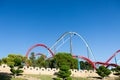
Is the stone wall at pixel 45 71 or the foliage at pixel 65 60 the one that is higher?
the foliage at pixel 65 60

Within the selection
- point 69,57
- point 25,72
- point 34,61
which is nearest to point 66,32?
point 69,57

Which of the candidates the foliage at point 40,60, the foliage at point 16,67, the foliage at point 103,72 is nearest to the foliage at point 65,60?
the foliage at point 40,60

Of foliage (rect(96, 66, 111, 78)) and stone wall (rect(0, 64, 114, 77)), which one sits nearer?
stone wall (rect(0, 64, 114, 77))

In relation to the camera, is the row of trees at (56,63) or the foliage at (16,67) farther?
the row of trees at (56,63)

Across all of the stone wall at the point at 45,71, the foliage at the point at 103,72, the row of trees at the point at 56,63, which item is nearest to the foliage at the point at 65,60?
the row of trees at the point at 56,63

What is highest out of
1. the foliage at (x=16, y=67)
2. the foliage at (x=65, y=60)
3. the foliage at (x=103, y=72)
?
the foliage at (x=65, y=60)

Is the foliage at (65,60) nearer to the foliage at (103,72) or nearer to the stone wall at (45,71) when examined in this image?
the stone wall at (45,71)

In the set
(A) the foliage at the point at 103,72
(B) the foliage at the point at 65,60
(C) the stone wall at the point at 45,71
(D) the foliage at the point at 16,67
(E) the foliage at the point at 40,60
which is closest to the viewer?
(D) the foliage at the point at 16,67

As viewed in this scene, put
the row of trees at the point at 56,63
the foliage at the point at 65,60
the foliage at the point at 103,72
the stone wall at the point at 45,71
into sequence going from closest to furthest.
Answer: the row of trees at the point at 56,63
the stone wall at the point at 45,71
the foliage at the point at 103,72
the foliage at the point at 65,60

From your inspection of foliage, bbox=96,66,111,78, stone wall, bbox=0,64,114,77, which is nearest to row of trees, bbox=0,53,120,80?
foliage, bbox=96,66,111,78

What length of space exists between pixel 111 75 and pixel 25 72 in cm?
2950

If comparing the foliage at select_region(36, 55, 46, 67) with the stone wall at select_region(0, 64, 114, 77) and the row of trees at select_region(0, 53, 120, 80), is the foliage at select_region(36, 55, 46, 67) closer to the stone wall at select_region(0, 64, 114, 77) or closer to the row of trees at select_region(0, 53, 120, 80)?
the row of trees at select_region(0, 53, 120, 80)

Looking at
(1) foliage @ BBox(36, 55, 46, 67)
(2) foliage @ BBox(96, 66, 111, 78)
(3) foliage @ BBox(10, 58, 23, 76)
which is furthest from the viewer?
(1) foliage @ BBox(36, 55, 46, 67)

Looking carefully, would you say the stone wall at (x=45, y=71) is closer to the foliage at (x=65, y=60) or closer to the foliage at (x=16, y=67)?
the foliage at (x=16, y=67)
